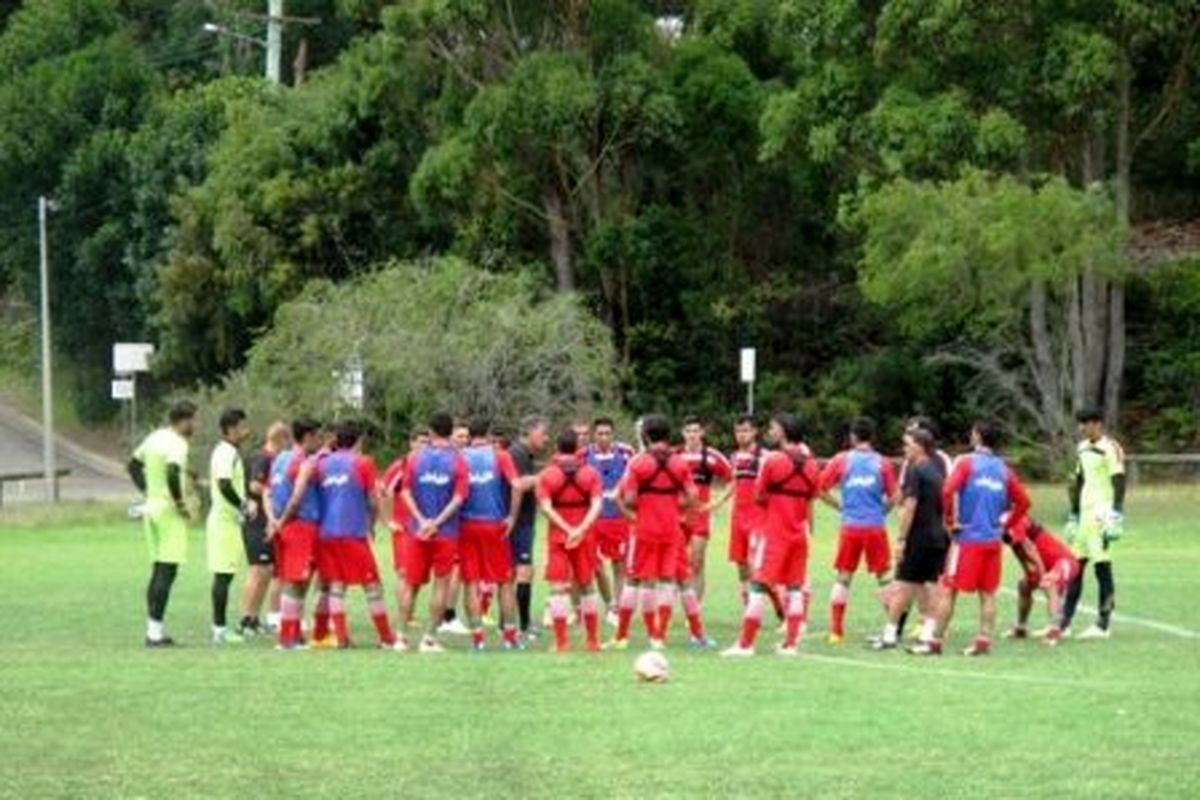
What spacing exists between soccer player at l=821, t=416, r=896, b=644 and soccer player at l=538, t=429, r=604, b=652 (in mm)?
2050

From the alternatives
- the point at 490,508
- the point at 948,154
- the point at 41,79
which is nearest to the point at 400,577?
the point at 490,508

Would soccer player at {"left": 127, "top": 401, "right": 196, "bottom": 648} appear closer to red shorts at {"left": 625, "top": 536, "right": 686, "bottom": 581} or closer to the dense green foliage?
red shorts at {"left": 625, "top": 536, "right": 686, "bottom": 581}

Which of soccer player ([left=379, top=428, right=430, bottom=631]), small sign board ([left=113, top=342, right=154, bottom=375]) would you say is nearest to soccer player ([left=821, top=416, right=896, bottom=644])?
soccer player ([left=379, top=428, right=430, bottom=631])

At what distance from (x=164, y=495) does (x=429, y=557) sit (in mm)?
2201

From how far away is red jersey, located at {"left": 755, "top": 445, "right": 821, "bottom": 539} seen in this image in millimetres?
19125

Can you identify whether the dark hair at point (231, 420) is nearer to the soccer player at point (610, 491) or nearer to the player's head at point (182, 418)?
the player's head at point (182, 418)

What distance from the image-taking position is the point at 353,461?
19797 millimetres

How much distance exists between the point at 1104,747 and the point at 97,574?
19.2 meters

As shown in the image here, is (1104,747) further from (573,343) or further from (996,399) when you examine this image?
(996,399)

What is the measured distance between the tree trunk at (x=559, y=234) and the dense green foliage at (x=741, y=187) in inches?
3.3

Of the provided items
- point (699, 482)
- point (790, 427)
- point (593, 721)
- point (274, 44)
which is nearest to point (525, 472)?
point (699, 482)

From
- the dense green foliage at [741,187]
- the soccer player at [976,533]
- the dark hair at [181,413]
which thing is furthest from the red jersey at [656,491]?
the dense green foliage at [741,187]

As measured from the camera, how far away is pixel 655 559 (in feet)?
63.0

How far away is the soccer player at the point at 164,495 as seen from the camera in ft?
63.9
